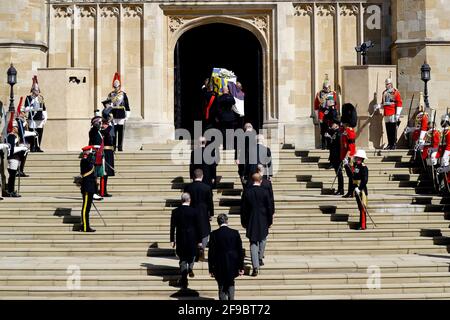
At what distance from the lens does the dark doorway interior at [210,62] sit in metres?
32.4

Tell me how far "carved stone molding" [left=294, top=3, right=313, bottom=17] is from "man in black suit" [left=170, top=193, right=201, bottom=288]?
15.2 metres

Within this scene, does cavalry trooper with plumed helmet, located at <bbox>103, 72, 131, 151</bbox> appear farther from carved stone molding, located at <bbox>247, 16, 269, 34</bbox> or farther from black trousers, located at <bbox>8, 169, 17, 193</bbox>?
carved stone molding, located at <bbox>247, 16, 269, 34</bbox>

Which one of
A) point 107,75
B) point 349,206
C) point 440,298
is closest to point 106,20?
point 107,75

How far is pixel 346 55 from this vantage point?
28.3m

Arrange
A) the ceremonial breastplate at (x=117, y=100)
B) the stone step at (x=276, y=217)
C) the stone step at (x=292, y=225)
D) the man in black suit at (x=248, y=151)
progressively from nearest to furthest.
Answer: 1. the stone step at (x=292, y=225)
2. the stone step at (x=276, y=217)
3. the man in black suit at (x=248, y=151)
4. the ceremonial breastplate at (x=117, y=100)

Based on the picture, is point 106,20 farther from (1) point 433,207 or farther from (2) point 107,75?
(1) point 433,207

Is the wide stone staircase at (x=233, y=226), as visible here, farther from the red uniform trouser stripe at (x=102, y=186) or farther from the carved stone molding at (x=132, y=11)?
the carved stone molding at (x=132, y=11)

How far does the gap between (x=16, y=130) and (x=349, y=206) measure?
26.6ft

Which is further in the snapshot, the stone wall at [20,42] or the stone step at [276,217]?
the stone wall at [20,42]

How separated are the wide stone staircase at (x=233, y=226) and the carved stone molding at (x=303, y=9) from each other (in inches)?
281

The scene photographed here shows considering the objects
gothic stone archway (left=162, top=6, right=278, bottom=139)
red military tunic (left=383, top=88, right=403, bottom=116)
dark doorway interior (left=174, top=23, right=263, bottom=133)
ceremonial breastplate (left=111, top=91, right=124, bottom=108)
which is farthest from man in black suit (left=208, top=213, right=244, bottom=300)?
dark doorway interior (left=174, top=23, right=263, bottom=133)

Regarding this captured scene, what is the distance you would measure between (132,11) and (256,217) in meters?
14.8

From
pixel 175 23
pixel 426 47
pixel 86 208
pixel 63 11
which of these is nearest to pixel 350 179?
pixel 86 208

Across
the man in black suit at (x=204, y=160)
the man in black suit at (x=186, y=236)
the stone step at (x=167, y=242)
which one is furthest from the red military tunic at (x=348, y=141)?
the man in black suit at (x=186, y=236)
